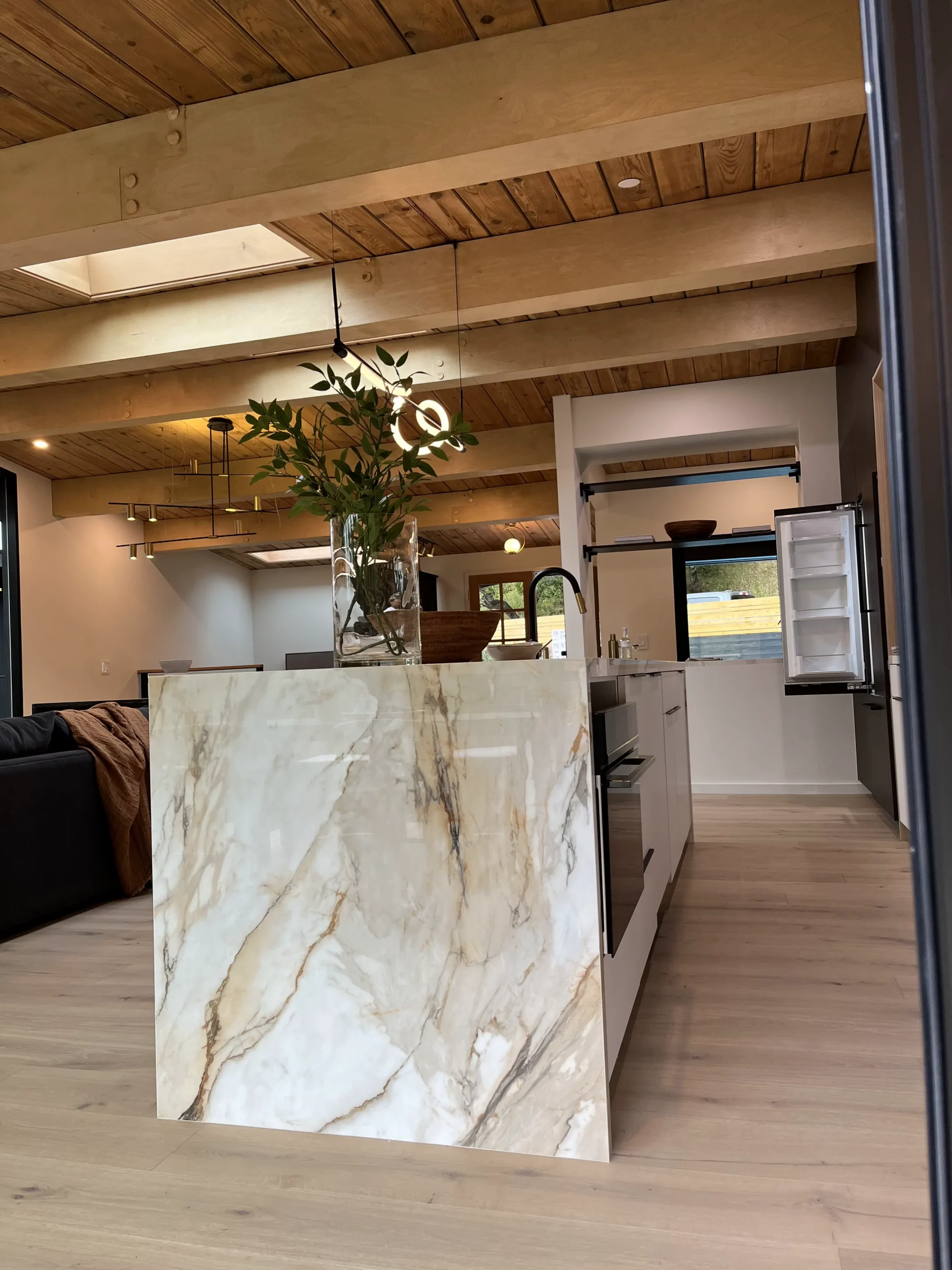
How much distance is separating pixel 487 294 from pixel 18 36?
230 centimetres

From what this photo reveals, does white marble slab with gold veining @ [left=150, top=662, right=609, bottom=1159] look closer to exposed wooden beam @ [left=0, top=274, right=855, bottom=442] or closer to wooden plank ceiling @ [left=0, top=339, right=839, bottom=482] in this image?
exposed wooden beam @ [left=0, top=274, right=855, bottom=442]

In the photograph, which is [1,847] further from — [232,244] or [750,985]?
[232,244]

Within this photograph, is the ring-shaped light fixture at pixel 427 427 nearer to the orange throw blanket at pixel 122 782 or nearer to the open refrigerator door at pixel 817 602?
the orange throw blanket at pixel 122 782

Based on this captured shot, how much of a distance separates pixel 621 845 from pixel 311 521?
368 inches

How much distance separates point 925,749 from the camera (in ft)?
2.21

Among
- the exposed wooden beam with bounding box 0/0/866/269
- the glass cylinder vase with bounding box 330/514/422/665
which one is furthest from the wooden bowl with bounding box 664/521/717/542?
the glass cylinder vase with bounding box 330/514/422/665

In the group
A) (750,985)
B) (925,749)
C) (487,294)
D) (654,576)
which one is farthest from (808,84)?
(654,576)

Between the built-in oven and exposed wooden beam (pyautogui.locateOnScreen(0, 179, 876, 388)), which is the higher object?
exposed wooden beam (pyautogui.locateOnScreen(0, 179, 876, 388))

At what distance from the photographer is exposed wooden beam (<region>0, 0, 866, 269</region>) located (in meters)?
3.01

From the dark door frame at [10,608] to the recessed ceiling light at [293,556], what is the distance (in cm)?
447

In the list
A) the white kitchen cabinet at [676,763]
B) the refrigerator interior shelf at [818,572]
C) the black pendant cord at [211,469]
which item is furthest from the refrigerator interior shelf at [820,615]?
the black pendant cord at [211,469]

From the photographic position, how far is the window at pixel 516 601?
13.0 meters

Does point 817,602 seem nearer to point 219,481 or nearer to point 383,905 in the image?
point 383,905

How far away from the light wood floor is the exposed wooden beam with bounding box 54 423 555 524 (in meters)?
6.12
